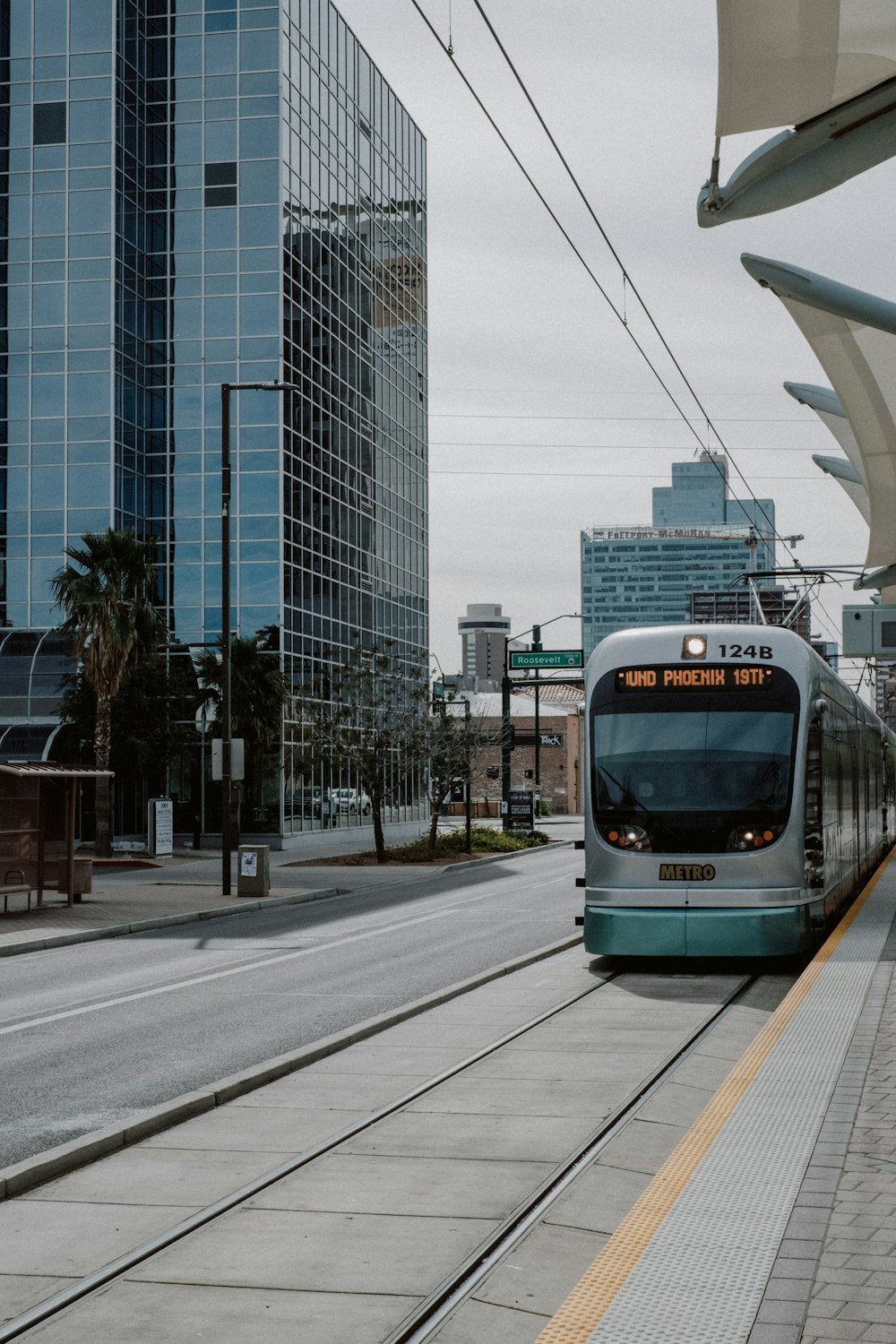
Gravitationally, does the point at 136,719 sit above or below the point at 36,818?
above

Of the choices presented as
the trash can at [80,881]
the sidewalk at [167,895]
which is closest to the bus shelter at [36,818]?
the trash can at [80,881]

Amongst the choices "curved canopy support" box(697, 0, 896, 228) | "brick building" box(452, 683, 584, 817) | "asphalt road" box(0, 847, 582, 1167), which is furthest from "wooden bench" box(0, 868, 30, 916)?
"brick building" box(452, 683, 584, 817)

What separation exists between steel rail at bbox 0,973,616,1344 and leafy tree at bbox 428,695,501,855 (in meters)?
32.5

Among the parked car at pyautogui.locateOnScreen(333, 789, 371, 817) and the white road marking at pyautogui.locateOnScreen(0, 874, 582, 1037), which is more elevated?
the parked car at pyautogui.locateOnScreen(333, 789, 371, 817)

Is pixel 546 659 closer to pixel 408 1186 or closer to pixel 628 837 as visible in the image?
pixel 628 837

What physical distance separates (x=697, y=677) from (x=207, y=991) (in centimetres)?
570

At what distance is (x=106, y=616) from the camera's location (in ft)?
120

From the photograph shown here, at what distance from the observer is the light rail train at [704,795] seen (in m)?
14.7

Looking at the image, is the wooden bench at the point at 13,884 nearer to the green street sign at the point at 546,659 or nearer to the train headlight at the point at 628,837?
the train headlight at the point at 628,837

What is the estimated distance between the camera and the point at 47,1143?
8359mm

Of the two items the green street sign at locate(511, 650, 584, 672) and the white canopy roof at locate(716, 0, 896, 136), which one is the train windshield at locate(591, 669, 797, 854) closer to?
the white canopy roof at locate(716, 0, 896, 136)

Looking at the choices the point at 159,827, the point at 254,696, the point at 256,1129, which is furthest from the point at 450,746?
the point at 256,1129

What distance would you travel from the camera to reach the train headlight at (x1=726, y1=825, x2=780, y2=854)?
1483 centimetres

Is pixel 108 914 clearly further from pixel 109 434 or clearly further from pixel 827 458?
pixel 109 434
